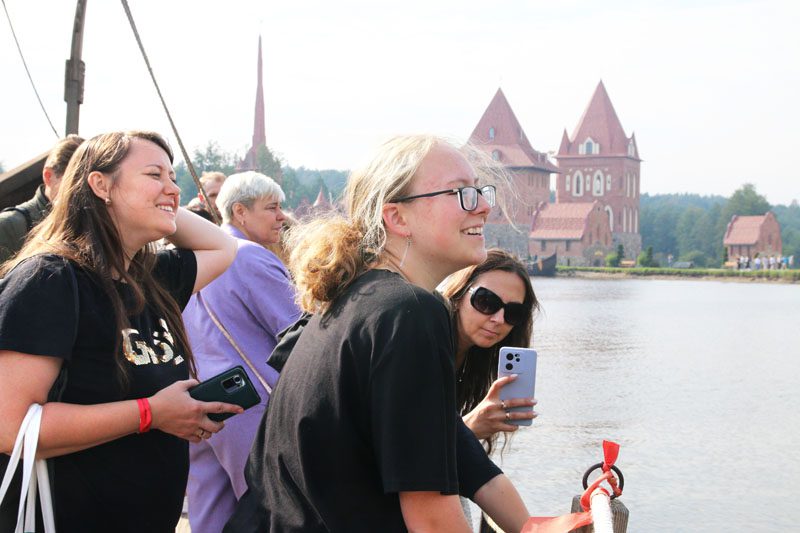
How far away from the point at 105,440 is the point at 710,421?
1138 cm

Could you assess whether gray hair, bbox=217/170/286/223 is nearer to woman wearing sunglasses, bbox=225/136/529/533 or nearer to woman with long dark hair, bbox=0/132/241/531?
woman with long dark hair, bbox=0/132/241/531

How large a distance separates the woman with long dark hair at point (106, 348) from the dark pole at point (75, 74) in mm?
3964

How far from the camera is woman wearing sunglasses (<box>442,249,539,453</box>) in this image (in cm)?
326

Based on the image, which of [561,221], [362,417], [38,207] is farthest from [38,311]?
[561,221]

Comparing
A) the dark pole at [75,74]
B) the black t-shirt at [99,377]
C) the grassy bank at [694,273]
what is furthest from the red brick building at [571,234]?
the black t-shirt at [99,377]

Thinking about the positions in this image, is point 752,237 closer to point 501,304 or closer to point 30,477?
point 501,304

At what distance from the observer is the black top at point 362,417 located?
5.51 ft

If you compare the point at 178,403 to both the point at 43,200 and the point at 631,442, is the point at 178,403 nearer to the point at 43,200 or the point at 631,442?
the point at 43,200

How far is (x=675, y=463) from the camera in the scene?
10109 mm

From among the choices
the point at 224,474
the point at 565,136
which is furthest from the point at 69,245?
the point at 565,136

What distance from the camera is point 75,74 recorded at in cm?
637

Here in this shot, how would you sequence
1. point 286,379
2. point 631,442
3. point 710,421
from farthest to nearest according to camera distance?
point 710,421 < point 631,442 < point 286,379

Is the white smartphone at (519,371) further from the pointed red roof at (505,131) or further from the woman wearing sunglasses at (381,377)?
the pointed red roof at (505,131)

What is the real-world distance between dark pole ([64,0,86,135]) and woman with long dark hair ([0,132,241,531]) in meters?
3.96
